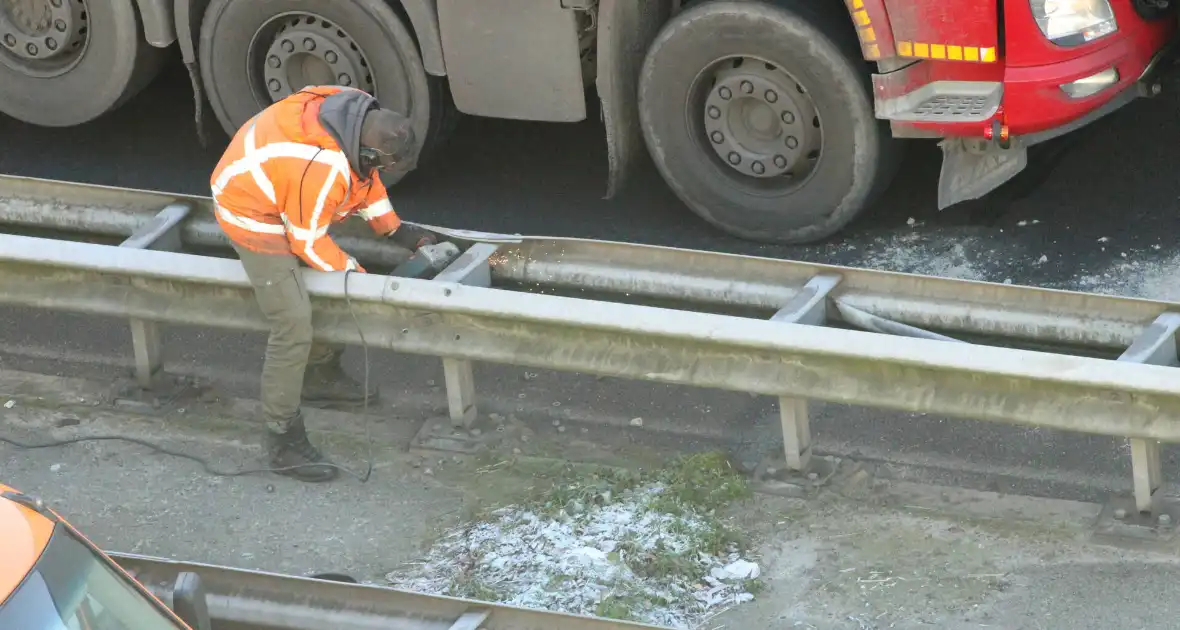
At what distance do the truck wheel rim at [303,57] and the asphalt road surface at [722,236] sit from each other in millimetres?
718

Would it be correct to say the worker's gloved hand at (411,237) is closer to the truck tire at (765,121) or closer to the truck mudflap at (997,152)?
the truck tire at (765,121)

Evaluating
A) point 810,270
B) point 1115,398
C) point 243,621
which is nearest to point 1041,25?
point 810,270

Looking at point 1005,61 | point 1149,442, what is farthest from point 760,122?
point 1149,442

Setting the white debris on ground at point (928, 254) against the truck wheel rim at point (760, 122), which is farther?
the white debris on ground at point (928, 254)

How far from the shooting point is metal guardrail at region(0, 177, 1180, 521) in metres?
5.52

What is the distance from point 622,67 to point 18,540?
14.8 feet

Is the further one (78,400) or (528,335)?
(78,400)

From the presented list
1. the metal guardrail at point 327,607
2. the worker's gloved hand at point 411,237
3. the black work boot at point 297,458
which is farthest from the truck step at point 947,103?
the metal guardrail at point 327,607

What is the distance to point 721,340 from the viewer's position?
5.84 m

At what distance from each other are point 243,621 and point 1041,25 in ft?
12.8

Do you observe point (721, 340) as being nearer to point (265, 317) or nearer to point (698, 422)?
point (698, 422)

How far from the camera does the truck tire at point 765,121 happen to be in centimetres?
735

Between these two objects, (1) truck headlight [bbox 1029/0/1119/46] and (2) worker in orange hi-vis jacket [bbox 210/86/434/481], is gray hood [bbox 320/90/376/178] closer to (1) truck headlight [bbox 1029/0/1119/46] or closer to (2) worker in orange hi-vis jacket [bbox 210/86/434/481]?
(2) worker in orange hi-vis jacket [bbox 210/86/434/481]

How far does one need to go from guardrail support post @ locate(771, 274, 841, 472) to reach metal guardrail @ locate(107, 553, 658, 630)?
166 centimetres
